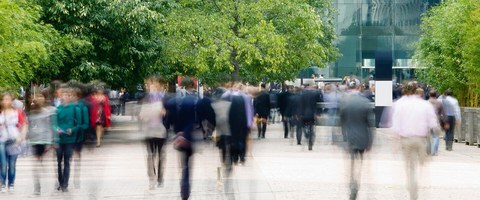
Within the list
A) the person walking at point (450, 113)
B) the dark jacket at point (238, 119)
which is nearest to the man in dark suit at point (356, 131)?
the dark jacket at point (238, 119)

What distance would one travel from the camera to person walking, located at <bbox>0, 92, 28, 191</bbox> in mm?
17266

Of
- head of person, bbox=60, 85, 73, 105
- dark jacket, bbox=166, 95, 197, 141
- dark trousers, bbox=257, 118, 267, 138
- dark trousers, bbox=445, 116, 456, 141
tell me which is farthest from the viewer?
dark trousers, bbox=257, 118, 267, 138

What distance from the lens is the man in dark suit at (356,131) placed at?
1506 cm

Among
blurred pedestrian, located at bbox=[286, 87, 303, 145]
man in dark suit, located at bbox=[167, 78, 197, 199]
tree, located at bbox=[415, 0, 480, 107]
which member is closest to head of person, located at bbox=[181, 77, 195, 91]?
man in dark suit, located at bbox=[167, 78, 197, 199]

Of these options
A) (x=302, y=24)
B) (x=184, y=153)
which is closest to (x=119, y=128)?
(x=302, y=24)

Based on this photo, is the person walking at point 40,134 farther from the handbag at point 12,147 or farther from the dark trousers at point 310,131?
the dark trousers at point 310,131

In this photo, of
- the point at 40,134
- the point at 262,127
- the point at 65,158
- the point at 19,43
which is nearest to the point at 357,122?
the point at 65,158

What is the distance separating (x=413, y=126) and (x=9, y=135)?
6831mm

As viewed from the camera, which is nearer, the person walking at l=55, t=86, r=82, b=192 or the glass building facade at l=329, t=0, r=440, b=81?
the person walking at l=55, t=86, r=82, b=192

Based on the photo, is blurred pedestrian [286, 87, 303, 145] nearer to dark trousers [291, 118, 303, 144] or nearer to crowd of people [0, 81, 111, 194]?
dark trousers [291, 118, 303, 144]

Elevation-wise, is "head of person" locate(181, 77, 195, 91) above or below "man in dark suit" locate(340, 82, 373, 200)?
above

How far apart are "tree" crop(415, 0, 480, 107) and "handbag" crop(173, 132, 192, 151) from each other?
21777mm

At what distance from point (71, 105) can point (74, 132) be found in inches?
18.0

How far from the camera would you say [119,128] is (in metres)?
46.7
